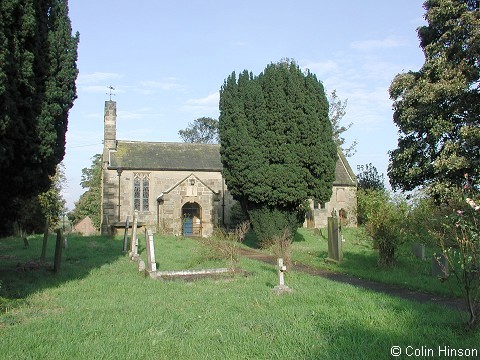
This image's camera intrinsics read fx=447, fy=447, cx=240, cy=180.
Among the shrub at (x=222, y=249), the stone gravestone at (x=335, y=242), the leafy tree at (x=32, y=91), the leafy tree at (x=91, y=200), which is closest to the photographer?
the leafy tree at (x=32, y=91)

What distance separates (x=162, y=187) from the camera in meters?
33.1

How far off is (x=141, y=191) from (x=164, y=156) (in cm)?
344

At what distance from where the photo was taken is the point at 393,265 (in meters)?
13.4

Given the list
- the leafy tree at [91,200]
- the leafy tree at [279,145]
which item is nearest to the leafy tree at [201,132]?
the leafy tree at [91,200]

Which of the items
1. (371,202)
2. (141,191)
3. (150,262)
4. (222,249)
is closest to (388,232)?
(222,249)

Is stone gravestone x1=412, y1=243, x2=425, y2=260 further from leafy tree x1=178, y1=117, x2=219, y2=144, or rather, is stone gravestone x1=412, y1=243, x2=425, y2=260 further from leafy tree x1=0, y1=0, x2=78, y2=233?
leafy tree x1=178, y1=117, x2=219, y2=144

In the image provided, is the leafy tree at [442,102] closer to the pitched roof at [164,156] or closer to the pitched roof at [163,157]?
the pitched roof at [164,156]

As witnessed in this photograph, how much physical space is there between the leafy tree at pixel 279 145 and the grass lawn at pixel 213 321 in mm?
9013

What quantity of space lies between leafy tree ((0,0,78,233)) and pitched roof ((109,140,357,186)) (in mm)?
20976

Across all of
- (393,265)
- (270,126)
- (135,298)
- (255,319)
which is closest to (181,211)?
(270,126)

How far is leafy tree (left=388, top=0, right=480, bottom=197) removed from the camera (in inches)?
677

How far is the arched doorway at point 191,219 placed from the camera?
32031mm

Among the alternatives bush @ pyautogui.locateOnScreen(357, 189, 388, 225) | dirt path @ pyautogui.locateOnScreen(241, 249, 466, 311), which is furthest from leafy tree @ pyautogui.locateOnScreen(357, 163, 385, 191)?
dirt path @ pyautogui.locateOnScreen(241, 249, 466, 311)

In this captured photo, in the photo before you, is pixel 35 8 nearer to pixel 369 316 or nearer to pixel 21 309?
pixel 21 309
